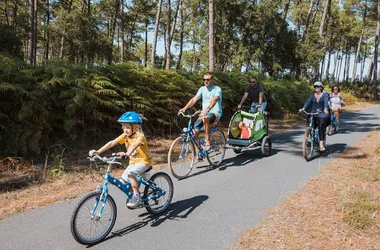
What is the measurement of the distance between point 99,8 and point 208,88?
1280 inches

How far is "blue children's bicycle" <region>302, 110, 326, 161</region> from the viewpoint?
7.61 m

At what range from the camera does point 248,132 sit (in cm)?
794

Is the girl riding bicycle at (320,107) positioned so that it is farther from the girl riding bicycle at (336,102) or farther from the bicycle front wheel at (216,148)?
the girl riding bicycle at (336,102)

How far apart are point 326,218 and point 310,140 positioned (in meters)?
3.89

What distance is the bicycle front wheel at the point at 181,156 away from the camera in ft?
20.1

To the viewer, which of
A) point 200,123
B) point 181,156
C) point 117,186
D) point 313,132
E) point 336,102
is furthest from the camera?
point 336,102

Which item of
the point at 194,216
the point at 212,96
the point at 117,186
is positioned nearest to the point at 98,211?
Answer: the point at 117,186

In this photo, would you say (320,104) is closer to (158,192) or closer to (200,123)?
(200,123)

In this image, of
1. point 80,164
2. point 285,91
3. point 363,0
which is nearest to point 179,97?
point 80,164

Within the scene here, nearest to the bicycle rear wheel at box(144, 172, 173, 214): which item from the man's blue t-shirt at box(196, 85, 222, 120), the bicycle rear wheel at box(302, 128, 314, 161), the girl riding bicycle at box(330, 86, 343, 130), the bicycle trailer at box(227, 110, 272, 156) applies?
the man's blue t-shirt at box(196, 85, 222, 120)

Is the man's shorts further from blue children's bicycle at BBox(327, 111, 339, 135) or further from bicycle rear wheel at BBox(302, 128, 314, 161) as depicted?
blue children's bicycle at BBox(327, 111, 339, 135)

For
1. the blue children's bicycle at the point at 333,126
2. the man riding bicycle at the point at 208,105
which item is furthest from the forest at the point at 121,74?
the blue children's bicycle at the point at 333,126

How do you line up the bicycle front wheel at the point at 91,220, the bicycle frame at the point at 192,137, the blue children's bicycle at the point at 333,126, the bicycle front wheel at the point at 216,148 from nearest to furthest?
1. the bicycle front wheel at the point at 91,220
2. the bicycle frame at the point at 192,137
3. the bicycle front wheel at the point at 216,148
4. the blue children's bicycle at the point at 333,126

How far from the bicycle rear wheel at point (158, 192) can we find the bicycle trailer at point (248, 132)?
333cm
